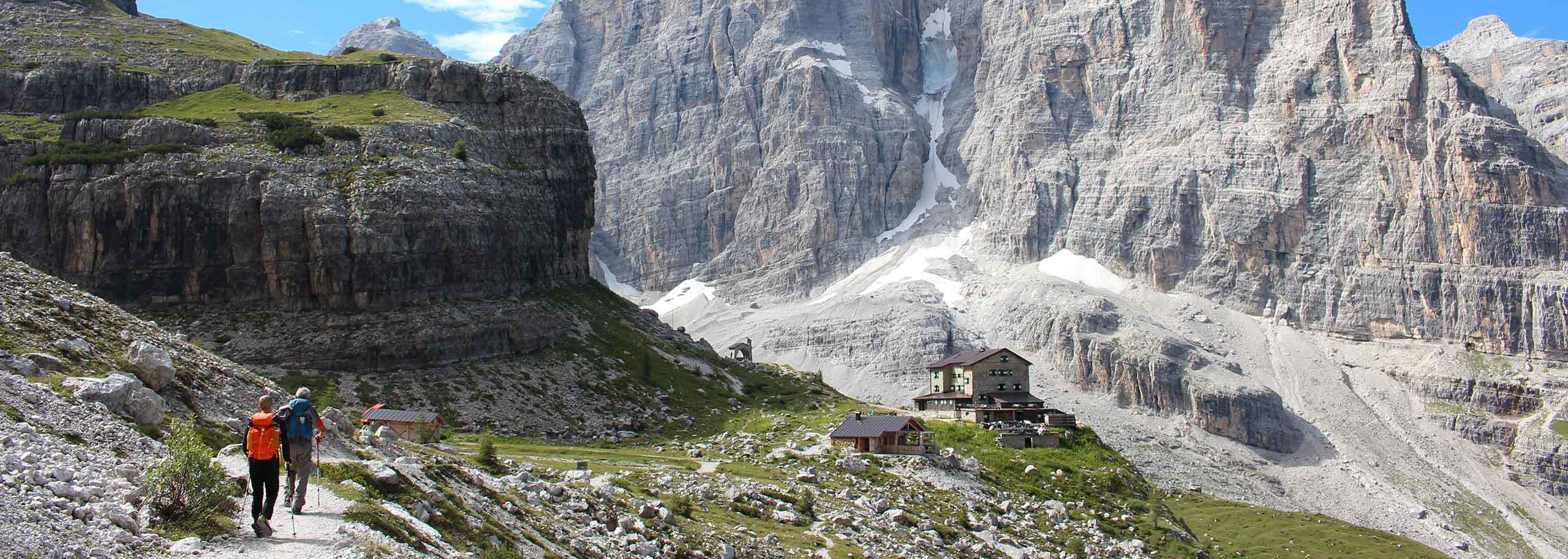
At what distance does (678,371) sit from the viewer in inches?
4897

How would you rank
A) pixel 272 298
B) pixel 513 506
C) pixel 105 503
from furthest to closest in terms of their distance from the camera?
pixel 272 298, pixel 513 506, pixel 105 503

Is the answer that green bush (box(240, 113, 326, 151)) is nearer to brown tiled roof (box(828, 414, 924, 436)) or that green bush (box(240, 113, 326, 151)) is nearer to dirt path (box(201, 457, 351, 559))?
brown tiled roof (box(828, 414, 924, 436))

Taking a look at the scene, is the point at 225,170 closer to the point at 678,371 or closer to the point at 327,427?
the point at 678,371

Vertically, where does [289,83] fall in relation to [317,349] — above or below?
above

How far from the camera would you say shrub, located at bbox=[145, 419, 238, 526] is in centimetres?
2330

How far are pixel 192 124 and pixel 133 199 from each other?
9.10 metres

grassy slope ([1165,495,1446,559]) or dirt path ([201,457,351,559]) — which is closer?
dirt path ([201,457,351,559])

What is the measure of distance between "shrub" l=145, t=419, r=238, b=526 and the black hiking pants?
619mm

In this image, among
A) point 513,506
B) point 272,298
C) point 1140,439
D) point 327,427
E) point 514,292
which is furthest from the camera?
point 1140,439

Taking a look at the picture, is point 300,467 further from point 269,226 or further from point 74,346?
point 269,226

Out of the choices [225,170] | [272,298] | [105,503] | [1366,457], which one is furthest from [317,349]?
[1366,457]

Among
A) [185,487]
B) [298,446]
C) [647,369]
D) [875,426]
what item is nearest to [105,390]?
[298,446]

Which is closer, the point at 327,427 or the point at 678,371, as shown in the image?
the point at 327,427

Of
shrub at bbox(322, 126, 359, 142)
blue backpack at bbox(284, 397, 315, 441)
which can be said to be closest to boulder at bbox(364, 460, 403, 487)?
blue backpack at bbox(284, 397, 315, 441)
